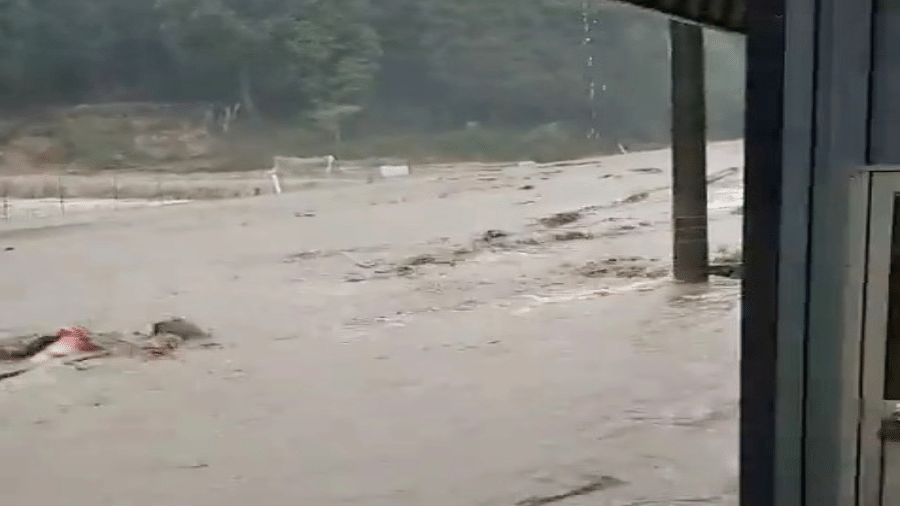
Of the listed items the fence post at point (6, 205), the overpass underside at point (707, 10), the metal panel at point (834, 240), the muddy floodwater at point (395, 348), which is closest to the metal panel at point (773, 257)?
the metal panel at point (834, 240)

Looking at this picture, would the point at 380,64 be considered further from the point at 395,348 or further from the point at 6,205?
the point at 6,205

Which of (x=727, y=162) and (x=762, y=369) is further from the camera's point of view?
(x=727, y=162)

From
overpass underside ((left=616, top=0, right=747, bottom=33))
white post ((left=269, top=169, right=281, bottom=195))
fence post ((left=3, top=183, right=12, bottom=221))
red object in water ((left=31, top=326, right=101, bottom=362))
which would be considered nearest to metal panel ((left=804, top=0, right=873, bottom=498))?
overpass underside ((left=616, top=0, right=747, bottom=33))

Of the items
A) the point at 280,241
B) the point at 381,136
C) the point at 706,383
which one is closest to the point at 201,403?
the point at 280,241

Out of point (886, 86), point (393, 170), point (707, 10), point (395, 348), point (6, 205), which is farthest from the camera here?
point (393, 170)

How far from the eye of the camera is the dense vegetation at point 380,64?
3.20 meters

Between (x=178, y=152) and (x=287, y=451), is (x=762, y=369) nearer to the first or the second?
(x=287, y=451)

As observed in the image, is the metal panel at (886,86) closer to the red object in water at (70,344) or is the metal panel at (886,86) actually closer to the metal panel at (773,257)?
the metal panel at (773,257)

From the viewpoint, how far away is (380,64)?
3.38m

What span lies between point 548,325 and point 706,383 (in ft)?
1.92

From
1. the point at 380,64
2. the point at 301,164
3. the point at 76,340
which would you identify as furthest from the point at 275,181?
the point at 76,340

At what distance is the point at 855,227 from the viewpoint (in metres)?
1.54

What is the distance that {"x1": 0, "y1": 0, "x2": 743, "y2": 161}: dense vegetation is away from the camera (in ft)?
10.5

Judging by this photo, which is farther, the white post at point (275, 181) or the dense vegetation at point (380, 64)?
the white post at point (275, 181)
